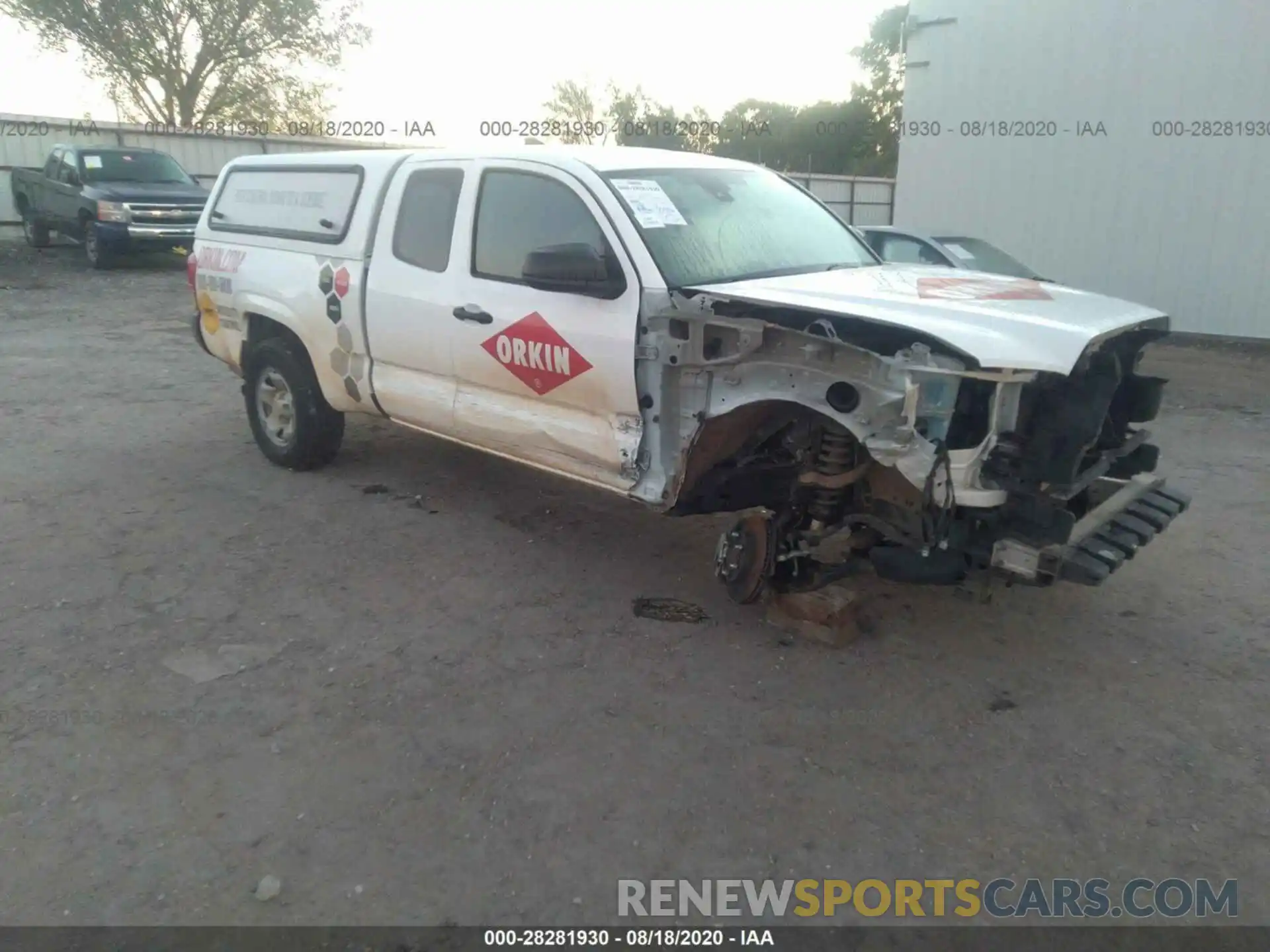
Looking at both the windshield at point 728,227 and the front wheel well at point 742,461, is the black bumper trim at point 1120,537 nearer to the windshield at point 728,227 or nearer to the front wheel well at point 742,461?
the front wheel well at point 742,461

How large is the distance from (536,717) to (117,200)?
1492 cm

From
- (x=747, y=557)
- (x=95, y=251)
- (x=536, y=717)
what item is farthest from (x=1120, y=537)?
(x=95, y=251)

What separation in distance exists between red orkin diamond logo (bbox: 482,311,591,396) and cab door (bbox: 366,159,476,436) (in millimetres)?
397

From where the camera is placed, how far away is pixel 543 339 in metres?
4.58

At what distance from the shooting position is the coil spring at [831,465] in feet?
12.9

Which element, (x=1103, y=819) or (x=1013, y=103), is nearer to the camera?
(x=1103, y=819)

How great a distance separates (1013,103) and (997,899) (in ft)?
42.2

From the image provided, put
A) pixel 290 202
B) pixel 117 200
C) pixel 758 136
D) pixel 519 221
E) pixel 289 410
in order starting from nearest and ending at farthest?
pixel 519 221
pixel 290 202
pixel 289 410
pixel 117 200
pixel 758 136

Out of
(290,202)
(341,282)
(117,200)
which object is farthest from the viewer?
(117,200)

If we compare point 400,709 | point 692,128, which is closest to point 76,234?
point 400,709

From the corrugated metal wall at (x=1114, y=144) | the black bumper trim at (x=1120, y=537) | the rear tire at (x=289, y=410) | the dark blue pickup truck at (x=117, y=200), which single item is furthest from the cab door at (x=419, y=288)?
the dark blue pickup truck at (x=117, y=200)

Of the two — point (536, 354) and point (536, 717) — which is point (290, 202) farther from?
point (536, 717)

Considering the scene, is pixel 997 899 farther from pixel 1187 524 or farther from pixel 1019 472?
pixel 1187 524

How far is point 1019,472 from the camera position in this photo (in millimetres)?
3574
